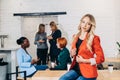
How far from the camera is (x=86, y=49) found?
2.77 meters

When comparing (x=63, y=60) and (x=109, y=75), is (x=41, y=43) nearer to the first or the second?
(x=63, y=60)

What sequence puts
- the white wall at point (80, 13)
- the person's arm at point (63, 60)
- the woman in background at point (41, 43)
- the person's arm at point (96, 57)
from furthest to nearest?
1. the white wall at point (80, 13)
2. the woman in background at point (41, 43)
3. the person's arm at point (63, 60)
4. the person's arm at point (96, 57)

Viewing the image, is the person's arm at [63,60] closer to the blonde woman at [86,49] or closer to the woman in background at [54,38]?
the blonde woman at [86,49]

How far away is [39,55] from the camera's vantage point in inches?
345

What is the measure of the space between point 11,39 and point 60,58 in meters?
5.36

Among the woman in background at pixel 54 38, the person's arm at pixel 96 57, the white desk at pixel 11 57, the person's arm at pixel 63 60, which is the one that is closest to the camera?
the person's arm at pixel 96 57

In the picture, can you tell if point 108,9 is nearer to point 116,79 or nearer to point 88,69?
point 116,79

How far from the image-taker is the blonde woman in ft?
9.06

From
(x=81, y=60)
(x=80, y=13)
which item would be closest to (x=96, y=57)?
(x=81, y=60)

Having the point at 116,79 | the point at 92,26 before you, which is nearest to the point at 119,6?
the point at 116,79

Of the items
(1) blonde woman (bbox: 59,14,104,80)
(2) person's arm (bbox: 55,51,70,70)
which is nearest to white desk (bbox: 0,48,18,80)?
(2) person's arm (bbox: 55,51,70,70)

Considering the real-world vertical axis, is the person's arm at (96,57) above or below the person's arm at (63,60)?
above

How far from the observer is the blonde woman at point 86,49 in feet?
9.06

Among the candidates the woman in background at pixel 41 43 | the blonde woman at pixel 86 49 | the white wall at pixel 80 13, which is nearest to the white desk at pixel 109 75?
the blonde woman at pixel 86 49
